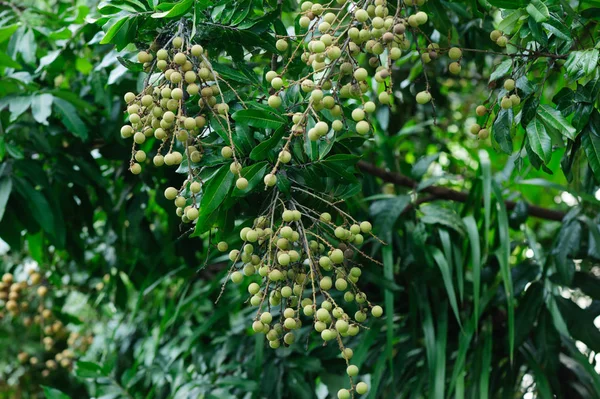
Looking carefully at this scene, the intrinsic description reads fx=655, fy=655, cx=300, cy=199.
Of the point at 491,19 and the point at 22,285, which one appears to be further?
Answer: the point at 22,285

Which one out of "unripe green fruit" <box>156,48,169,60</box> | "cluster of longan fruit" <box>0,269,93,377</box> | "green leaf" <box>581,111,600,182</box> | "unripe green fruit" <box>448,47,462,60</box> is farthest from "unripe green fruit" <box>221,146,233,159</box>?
"cluster of longan fruit" <box>0,269,93,377</box>

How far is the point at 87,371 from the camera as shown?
1.43 m

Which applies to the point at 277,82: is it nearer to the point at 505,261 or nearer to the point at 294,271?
the point at 294,271

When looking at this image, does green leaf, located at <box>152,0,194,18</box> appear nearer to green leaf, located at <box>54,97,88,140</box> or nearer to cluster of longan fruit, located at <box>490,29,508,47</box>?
cluster of longan fruit, located at <box>490,29,508,47</box>

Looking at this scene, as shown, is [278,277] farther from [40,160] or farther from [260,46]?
[40,160]

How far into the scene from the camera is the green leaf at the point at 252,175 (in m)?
0.76

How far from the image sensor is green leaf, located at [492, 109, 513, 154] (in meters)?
0.83

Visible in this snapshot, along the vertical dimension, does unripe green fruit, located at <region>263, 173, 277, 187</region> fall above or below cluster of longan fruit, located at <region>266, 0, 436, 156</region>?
below

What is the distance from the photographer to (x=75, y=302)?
2.38 metres

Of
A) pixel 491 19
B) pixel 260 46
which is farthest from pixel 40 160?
pixel 491 19

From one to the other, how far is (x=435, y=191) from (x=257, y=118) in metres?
0.89

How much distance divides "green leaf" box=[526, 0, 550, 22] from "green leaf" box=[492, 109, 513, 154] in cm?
13

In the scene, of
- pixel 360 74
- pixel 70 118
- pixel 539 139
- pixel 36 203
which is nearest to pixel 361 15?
pixel 360 74

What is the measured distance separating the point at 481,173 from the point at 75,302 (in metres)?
1.60
